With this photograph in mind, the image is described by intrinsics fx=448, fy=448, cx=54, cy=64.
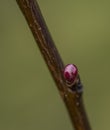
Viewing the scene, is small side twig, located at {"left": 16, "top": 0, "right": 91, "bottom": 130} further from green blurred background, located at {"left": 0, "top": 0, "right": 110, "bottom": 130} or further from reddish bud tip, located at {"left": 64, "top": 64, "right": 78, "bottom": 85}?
green blurred background, located at {"left": 0, "top": 0, "right": 110, "bottom": 130}

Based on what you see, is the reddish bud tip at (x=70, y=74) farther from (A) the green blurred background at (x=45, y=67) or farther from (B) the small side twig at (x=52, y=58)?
(A) the green blurred background at (x=45, y=67)

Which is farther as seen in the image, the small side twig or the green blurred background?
the green blurred background

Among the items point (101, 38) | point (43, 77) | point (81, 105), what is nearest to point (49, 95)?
point (43, 77)

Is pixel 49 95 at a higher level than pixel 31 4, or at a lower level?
lower

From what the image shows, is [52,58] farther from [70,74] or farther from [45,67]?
[45,67]

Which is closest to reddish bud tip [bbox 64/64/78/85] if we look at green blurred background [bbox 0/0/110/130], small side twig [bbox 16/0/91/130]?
small side twig [bbox 16/0/91/130]

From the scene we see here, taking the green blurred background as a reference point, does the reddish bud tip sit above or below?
above

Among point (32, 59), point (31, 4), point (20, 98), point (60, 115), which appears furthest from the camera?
point (32, 59)

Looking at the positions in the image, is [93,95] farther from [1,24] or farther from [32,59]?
[1,24]
